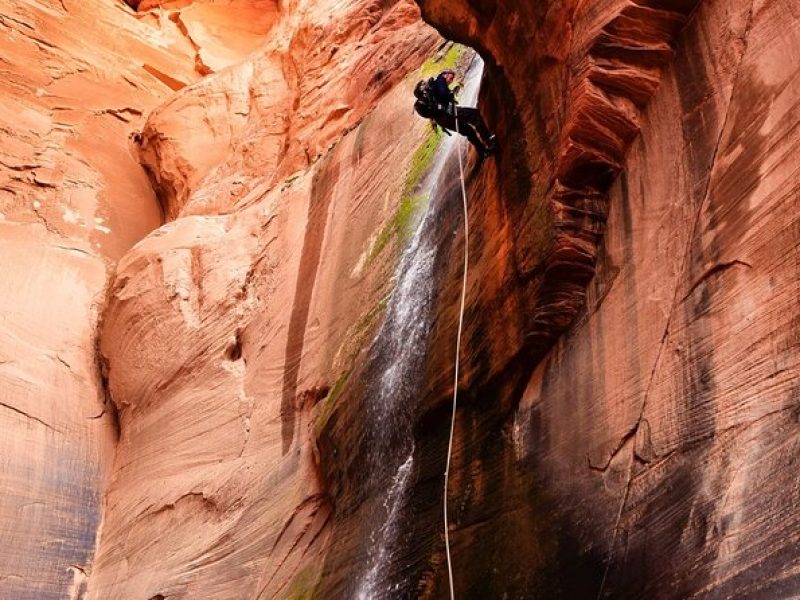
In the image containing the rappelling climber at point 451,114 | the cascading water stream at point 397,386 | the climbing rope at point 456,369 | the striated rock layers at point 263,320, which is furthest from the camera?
the striated rock layers at point 263,320

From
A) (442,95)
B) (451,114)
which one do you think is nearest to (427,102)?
(442,95)

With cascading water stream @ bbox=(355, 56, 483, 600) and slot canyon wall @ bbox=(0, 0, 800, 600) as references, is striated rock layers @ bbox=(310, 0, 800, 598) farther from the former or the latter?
cascading water stream @ bbox=(355, 56, 483, 600)

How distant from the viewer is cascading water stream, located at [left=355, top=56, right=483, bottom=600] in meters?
10.2

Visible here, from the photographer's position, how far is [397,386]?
36.2 ft

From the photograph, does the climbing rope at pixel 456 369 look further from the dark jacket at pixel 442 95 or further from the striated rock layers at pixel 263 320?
the striated rock layers at pixel 263 320

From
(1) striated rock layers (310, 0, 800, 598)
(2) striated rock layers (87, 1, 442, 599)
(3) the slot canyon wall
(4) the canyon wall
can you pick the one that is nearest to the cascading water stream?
(3) the slot canyon wall

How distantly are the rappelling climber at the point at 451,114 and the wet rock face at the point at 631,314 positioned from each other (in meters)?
0.26

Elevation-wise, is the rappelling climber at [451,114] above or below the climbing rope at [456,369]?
above

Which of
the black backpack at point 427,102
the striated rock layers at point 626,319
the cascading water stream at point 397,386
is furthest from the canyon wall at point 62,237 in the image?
the black backpack at point 427,102

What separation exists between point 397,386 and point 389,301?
64.9 inches

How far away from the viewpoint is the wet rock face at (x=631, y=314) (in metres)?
6.79

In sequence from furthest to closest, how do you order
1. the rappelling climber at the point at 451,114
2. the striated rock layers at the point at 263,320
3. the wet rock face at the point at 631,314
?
the striated rock layers at the point at 263,320, the rappelling climber at the point at 451,114, the wet rock face at the point at 631,314

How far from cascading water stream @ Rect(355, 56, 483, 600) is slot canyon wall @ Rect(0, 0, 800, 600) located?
0.57ft

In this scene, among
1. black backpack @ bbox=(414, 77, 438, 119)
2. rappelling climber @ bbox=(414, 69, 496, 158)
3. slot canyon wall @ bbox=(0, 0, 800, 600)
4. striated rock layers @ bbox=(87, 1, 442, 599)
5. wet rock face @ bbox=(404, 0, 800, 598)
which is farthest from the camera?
striated rock layers @ bbox=(87, 1, 442, 599)
